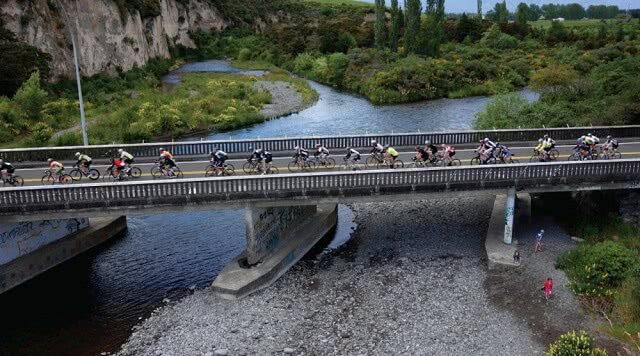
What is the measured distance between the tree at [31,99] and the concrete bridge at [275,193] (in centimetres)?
3933

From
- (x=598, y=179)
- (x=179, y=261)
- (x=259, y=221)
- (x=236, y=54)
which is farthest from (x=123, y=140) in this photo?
(x=236, y=54)

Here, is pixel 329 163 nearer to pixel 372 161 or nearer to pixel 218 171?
pixel 372 161

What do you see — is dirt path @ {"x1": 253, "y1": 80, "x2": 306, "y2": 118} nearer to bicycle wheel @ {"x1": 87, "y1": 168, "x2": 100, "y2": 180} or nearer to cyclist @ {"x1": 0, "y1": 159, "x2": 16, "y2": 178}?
bicycle wheel @ {"x1": 87, "y1": 168, "x2": 100, "y2": 180}

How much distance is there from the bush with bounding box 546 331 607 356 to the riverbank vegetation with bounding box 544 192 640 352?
9.95ft

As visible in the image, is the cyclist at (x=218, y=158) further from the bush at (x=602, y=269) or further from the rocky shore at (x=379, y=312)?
the bush at (x=602, y=269)

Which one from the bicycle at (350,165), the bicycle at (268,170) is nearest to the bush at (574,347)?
the bicycle at (350,165)

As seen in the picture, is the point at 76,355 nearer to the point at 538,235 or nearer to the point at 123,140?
the point at 538,235

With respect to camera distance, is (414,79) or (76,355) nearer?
(76,355)

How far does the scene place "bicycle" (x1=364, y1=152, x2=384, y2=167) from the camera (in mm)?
39031

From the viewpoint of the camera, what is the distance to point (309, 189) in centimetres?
3369

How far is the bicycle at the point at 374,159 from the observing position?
3903cm

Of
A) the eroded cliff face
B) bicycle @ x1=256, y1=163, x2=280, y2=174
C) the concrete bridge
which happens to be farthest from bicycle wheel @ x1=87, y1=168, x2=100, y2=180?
the eroded cliff face

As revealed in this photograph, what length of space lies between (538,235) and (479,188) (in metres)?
5.47

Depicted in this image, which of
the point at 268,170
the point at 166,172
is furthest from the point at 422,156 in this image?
the point at 166,172
